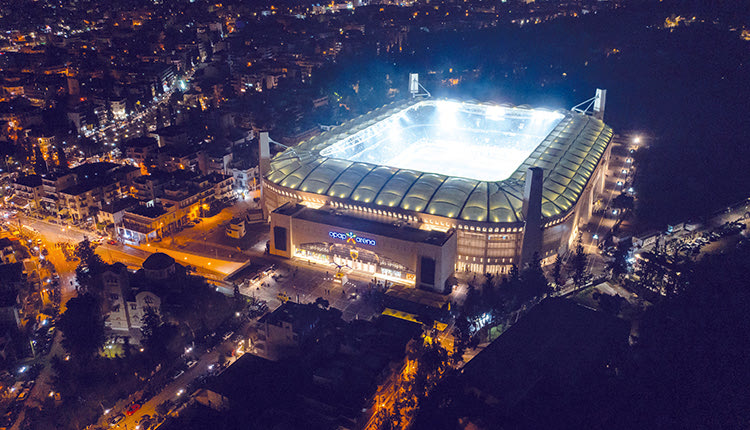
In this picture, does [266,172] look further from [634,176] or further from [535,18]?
[535,18]

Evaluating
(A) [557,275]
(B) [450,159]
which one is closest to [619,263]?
(A) [557,275]

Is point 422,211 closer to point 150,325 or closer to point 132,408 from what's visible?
point 150,325

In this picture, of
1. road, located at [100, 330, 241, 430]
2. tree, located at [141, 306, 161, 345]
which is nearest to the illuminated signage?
road, located at [100, 330, 241, 430]

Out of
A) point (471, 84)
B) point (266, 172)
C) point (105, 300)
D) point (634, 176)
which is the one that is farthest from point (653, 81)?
point (105, 300)

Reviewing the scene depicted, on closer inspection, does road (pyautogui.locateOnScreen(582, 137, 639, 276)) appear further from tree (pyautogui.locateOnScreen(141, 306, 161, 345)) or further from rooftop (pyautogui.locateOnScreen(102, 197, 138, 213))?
rooftop (pyautogui.locateOnScreen(102, 197, 138, 213))

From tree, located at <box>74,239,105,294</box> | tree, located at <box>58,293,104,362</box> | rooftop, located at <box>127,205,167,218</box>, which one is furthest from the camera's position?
rooftop, located at <box>127,205,167,218</box>

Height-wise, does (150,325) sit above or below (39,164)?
below
